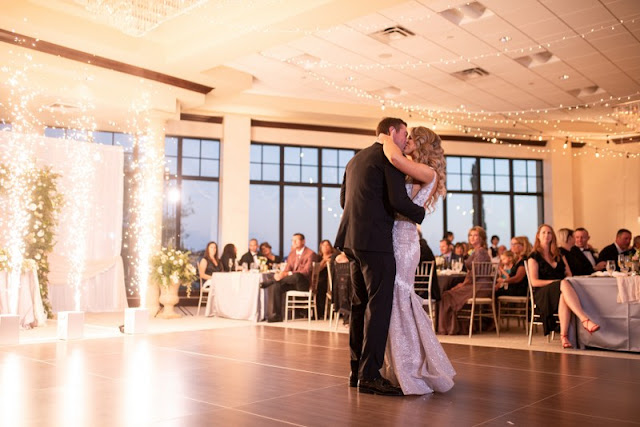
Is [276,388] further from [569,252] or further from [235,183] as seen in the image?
[235,183]

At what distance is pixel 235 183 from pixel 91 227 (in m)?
2.94

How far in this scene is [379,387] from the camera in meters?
3.45

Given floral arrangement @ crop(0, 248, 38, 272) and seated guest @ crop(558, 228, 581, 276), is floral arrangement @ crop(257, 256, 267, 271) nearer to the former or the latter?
floral arrangement @ crop(0, 248, 38, 272)

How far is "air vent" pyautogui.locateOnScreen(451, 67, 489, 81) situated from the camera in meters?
10.2

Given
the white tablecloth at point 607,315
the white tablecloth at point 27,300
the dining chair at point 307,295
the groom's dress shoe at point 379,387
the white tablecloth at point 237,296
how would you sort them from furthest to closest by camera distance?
the white tablecloth at point 237,296, the dining chair at point 307,295, the white tablecloth at point 27,300, the white tablecloth at point 607,315, the groom's dress shoe at point 379,387

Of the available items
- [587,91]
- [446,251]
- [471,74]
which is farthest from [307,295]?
[587,91]

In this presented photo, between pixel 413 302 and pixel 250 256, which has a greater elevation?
pixel 250 256

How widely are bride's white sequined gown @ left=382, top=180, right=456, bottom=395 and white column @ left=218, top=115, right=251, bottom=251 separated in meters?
8.96

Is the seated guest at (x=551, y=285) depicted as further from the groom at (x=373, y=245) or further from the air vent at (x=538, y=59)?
the air vent at (x=538, y=59)

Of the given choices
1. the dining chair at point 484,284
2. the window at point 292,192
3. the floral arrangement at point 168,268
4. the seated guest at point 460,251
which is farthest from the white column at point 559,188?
the floral arrangement at point 168,268

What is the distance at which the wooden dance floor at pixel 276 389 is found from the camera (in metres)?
2.92

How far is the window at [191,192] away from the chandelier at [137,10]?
502 cm

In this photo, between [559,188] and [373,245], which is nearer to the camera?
[373,245]

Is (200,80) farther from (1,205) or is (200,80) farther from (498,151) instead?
(498,151)
